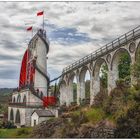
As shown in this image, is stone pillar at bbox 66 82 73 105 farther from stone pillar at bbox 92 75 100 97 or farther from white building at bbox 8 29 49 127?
stone pillar at bbox 92 75 100 97

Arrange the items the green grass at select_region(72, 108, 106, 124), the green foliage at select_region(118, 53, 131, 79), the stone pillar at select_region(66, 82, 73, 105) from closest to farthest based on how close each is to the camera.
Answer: the green grass at select_region(72, 108, 106, 124) < the green foliage at select_region(118, 53, 131, 79) < the stone pillar at select_region(66, 82, 73, 105)

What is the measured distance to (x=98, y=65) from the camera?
39188mm

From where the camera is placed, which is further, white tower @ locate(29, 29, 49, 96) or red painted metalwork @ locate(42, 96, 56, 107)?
white tower @ locate(29, 29, 49, 96)

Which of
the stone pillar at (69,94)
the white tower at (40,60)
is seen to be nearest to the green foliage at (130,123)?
the white tower at (40,60)

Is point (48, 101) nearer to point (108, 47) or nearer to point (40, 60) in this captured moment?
point (40, 60)

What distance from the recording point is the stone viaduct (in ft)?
103

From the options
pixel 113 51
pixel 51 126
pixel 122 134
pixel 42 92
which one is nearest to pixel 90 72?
pixel 113 51

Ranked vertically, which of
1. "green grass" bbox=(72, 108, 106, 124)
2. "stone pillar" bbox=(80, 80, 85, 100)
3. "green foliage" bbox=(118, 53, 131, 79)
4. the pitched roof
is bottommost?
"green grass" bbox=(72, 108, 106, 124)

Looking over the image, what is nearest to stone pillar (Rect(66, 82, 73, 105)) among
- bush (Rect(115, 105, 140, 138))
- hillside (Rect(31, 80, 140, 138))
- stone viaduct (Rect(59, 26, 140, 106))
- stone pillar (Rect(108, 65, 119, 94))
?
stone viaduct (Rect(59, 26, 140, 106))

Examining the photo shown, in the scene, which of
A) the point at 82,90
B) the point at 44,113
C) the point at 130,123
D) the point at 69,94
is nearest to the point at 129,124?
the point at 130,123

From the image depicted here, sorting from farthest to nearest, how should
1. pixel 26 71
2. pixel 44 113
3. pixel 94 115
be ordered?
pixel 26 71, pixel 44 113, pixel 94 115

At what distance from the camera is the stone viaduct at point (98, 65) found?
31.3 m

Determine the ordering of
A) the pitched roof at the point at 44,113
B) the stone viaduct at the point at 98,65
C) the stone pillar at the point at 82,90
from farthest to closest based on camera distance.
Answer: the stone pillar at the point at 82,90
the pitched roof at the point at 44,113
the stone viaduct at the point at 98,65

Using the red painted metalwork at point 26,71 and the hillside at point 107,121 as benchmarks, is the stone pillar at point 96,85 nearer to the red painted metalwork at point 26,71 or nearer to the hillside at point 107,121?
the hillside at point 107,121
